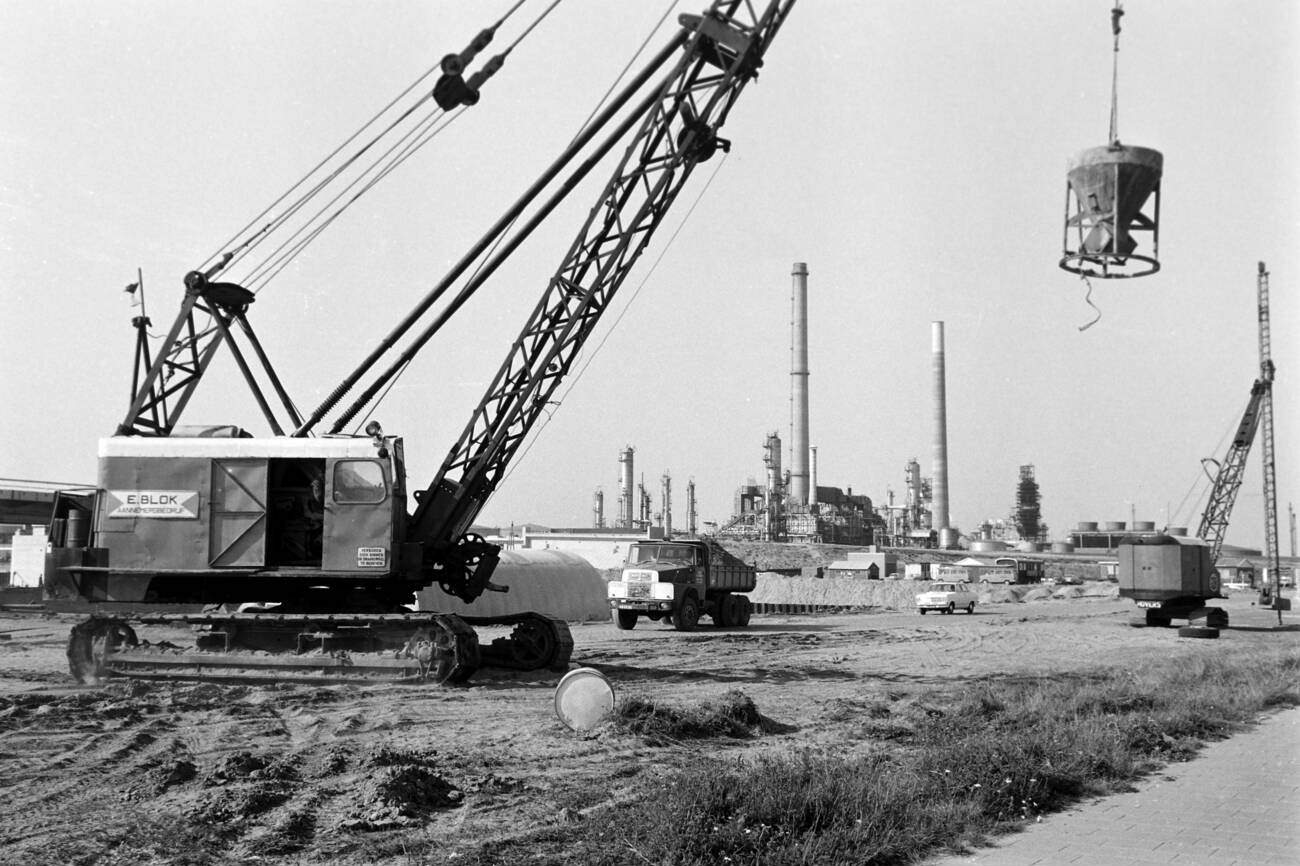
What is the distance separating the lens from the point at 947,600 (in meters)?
47.0

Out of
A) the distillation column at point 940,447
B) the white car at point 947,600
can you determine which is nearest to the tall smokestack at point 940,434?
the distillation column at point 940,447

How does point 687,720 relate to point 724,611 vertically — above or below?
above

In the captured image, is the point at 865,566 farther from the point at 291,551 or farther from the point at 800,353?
the point at 291,551

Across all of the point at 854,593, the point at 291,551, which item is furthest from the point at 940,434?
the point at 291,551

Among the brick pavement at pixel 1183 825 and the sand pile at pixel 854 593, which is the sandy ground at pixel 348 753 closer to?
the brick pavement at pixel 1183 825

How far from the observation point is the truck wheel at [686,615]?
2962 cm

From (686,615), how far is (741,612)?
336 centimetres

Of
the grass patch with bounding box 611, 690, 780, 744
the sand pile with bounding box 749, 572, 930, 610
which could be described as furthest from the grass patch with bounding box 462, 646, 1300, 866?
the sand pile with bounding box 749, 572, 930, 610

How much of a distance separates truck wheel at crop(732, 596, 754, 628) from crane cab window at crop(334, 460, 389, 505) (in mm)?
18024

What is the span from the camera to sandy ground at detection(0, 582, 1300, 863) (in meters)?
7.30

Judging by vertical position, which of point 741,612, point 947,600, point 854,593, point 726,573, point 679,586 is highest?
point 726,573

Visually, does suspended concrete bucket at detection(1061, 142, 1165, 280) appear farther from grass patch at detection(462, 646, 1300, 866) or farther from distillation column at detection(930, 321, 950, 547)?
distillation column at detection(930, 321, 950, 547)

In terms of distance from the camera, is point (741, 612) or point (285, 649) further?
point (741, 612)

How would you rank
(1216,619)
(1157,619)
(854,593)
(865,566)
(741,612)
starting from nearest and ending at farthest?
(1216,619)
(1157,619)
(741,612)
(854,593)
(865,566)
